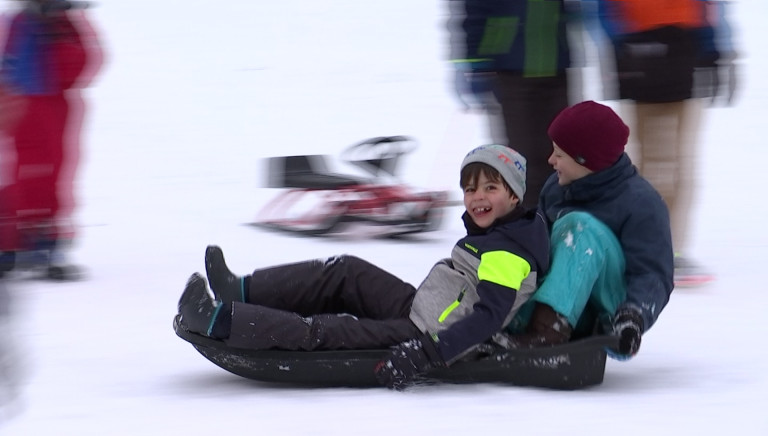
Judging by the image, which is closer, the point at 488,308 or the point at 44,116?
the point at 488,308

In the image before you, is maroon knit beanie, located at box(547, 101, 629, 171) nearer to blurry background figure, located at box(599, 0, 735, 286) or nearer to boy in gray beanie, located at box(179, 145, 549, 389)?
boy in gray beanie, located at box(179, 145, 549, 389)

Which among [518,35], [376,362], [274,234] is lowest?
[274,234]

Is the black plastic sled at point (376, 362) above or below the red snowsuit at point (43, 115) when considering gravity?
below

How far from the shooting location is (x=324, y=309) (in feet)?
13.6

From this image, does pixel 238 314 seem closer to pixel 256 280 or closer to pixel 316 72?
pixel 256 280

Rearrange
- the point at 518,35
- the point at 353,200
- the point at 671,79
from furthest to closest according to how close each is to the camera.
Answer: the point at 353,200, the point at 518,35, the point at 671,79

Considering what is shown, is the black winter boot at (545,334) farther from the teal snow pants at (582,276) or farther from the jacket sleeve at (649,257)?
the jacket sleeve at (649,257)

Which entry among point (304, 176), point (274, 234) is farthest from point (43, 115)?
point (304, 176)

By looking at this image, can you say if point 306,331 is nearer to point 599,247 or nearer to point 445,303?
point 445,303

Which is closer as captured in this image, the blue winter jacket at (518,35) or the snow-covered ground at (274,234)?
the snow-covered ground at (274,234)

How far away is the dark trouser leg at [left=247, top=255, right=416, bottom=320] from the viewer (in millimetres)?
4062

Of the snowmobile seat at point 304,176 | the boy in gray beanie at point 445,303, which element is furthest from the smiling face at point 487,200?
the snowmobile seat at point 304,176

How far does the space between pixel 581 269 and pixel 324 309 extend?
0.84 m

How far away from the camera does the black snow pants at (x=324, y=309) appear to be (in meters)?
3.82
